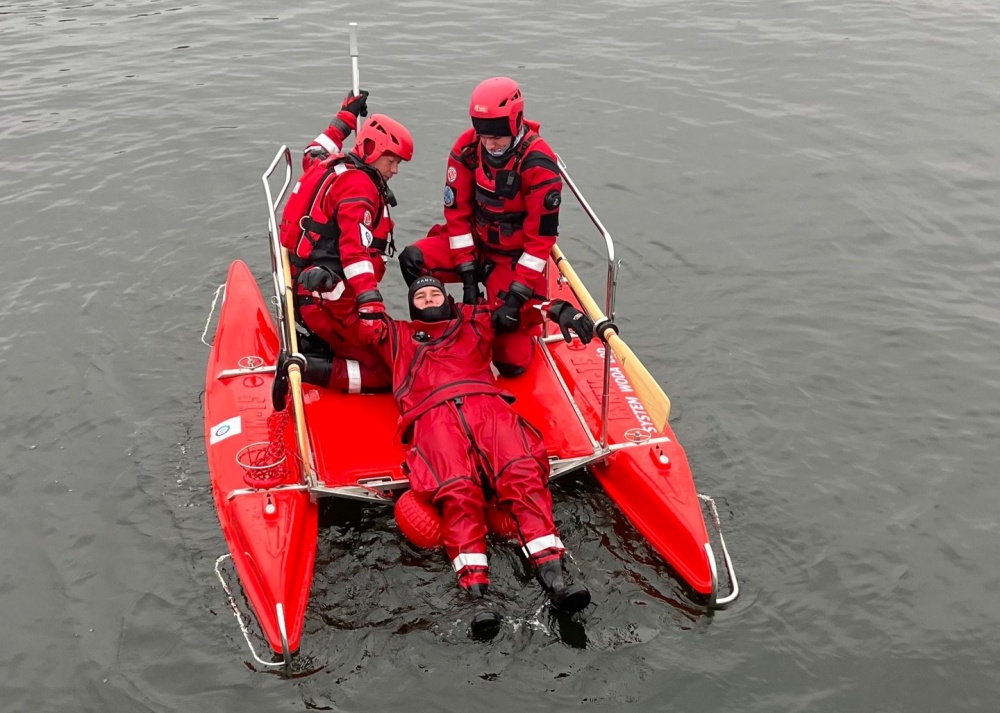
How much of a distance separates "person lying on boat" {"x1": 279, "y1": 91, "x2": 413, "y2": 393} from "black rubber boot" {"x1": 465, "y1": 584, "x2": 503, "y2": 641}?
6.07 ft

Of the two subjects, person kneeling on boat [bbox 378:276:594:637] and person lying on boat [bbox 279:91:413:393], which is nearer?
person kneeling on boat [bbox 378:276:594:637]

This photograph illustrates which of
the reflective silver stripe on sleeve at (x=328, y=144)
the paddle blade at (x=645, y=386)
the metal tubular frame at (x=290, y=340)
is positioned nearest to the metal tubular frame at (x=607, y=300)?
the paddle blade at (x=645, y=386)

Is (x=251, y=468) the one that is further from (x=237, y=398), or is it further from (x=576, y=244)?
(x=576, y=244)

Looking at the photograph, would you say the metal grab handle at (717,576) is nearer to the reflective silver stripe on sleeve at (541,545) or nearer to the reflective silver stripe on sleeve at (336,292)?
the reflective silver stripe on sleeve at (541,545)

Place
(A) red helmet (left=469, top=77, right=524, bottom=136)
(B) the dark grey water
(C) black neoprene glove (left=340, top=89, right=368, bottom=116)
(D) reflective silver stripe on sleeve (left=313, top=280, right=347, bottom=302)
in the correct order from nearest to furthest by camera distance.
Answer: (B) the dark grey water
(A) red helmet (left=469, top=77, right=524, bottom=136)
(D) reflective silver stripe on sleeve (left=313, top=280, right=347, bottom=302)
(C) black neoprene glove (left=340, top=89, right=368, bottom=116)

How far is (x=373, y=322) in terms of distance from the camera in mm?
6324

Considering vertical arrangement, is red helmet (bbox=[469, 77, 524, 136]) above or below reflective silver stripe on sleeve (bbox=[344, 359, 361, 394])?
above

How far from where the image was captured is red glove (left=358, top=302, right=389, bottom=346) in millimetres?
6172

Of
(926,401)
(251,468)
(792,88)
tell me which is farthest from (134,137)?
(926,401)

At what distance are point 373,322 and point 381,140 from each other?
3.75ft

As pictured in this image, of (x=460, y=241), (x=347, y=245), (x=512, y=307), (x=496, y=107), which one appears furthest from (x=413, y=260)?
(x=496, y=107)

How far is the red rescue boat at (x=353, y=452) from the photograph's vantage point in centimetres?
560

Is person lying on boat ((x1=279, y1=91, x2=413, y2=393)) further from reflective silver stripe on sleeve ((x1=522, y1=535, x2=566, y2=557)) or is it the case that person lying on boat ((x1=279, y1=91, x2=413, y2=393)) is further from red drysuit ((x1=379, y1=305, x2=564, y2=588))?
reflective silver stripe on sleeve ((x1=522, y1=535, x2=566, y2=557))

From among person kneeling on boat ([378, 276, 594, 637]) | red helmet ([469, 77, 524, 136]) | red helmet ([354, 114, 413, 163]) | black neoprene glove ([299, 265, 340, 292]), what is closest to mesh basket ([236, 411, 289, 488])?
person kneeling on boat ([378, 276, 594, 637])
